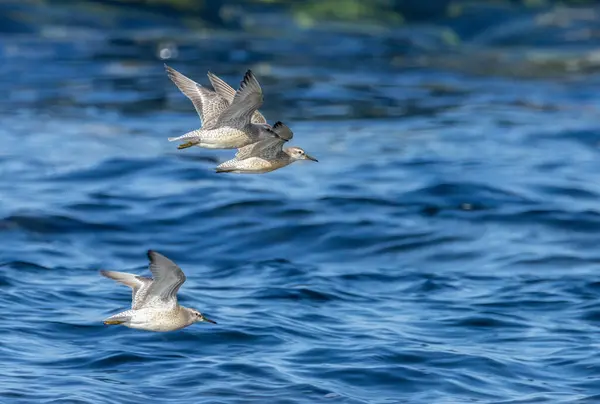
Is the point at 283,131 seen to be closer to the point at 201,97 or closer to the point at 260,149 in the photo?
the point at 260,149

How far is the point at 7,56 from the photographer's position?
3108cm

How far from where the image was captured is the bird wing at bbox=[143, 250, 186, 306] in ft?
29.5

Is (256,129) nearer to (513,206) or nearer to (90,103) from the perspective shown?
(513,206)

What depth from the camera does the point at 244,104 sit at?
9.55 meters

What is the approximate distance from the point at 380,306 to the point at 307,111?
10675mm

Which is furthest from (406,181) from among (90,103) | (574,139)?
(90,103)

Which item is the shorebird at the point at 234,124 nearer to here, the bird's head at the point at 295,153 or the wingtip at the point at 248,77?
the wingtip at the point at 248,77

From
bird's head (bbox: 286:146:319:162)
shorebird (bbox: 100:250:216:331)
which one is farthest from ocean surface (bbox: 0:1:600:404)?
bird's head (bbox: 286:146:319:162)

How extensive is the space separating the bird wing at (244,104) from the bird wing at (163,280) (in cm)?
116

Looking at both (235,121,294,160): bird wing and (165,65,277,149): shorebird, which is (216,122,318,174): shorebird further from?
(165,65,277,149): shorebird

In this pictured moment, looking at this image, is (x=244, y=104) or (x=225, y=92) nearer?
(x=244, y=104)

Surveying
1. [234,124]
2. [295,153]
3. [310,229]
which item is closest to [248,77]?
[234,124]

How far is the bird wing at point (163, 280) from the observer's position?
8996 millimetres

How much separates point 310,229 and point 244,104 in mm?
10115
